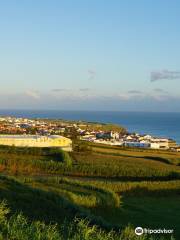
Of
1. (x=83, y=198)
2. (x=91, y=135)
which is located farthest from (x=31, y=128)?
(x=83, y=198)

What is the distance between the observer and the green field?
38.6 ft

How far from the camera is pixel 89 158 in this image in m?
42.5

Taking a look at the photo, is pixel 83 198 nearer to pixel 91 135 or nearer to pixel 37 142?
pixel 37 142

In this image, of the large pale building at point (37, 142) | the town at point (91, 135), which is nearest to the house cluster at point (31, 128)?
the town at point (91, 135)

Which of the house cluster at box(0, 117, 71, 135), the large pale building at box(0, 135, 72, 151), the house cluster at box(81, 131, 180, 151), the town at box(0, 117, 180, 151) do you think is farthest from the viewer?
the house cluster at box(81, 131, 180, 151)

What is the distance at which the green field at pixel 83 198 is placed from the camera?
11767mm

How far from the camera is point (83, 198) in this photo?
2172 centimetres

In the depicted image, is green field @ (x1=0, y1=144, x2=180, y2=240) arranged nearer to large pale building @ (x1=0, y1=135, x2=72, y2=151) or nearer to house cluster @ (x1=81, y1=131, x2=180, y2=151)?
large pale building @ (x1=0, y1=135, x2=72, y2=151)

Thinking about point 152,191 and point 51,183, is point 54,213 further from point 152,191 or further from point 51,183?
point 152,191

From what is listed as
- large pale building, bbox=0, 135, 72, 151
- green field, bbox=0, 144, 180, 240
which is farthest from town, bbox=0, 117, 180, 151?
green field, bbox=0, 144, 180, 240

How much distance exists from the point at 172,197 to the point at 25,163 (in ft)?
38.2

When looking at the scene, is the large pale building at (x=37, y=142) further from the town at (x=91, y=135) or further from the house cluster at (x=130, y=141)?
the house cluster at (x=130, y=141)

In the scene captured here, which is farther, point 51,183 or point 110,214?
point 51,183

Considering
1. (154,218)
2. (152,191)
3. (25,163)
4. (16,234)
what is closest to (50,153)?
(25,163)
